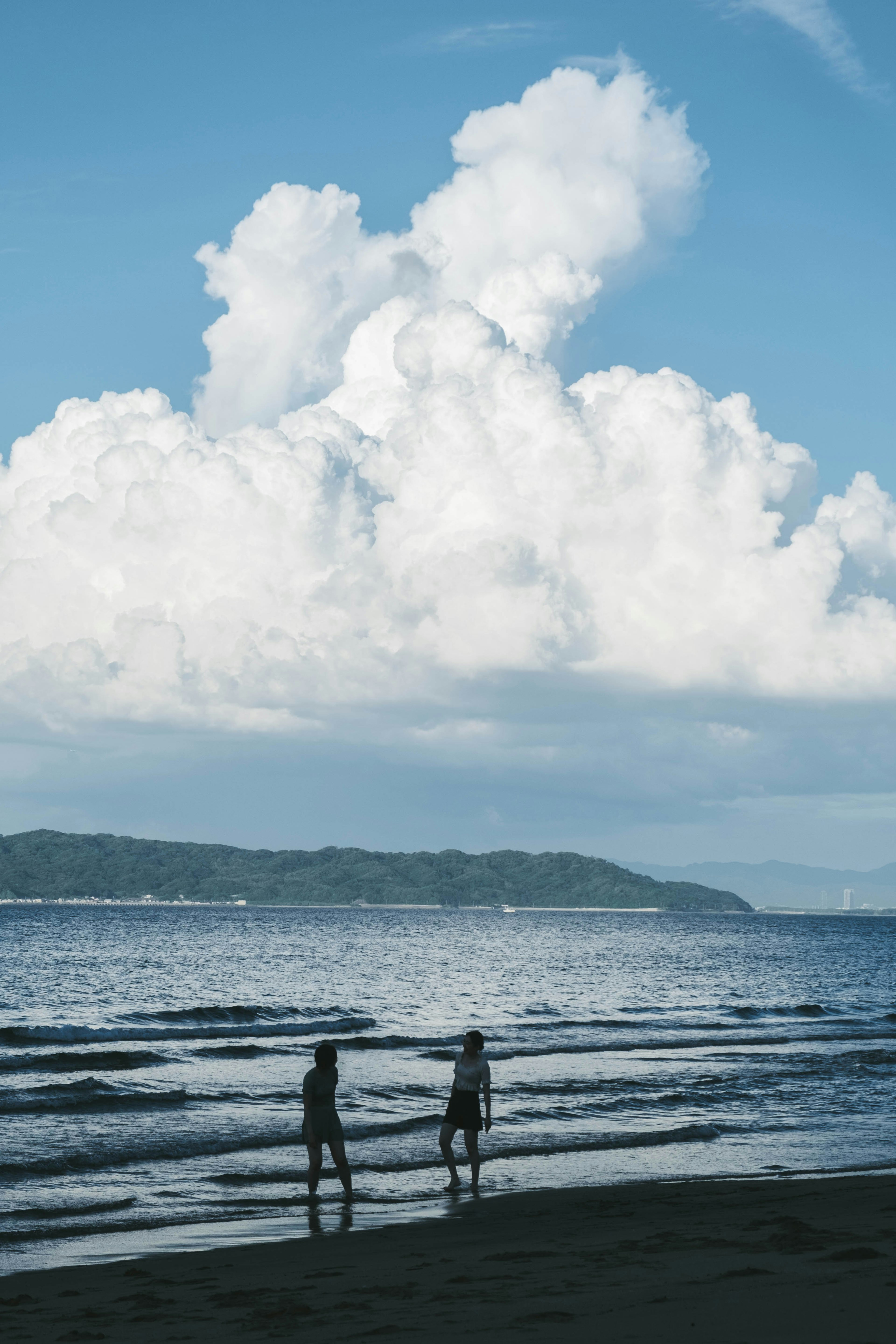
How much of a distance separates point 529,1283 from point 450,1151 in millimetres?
7092

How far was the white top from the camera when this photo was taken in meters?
17.4

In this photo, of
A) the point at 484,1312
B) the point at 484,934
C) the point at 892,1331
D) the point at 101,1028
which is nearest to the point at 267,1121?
the point at 484,1312

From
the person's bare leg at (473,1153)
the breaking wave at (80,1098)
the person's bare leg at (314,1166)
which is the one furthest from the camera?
the breaking wave at (80,1098)

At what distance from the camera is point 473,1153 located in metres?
A: 17.9

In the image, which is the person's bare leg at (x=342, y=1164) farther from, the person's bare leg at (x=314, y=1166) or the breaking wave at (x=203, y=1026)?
the breaking wave at (x=203, y=1026)

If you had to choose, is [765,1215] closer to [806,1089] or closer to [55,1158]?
[55,1158]

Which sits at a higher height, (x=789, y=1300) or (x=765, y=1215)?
(x=789, y=1300)

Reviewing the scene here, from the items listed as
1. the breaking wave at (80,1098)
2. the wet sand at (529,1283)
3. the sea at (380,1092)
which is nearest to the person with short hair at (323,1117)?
the sea at (380,1092)

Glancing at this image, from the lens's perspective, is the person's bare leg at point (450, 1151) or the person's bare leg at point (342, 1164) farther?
the person's bare leg at point (450, 1151)

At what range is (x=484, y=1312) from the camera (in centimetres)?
967

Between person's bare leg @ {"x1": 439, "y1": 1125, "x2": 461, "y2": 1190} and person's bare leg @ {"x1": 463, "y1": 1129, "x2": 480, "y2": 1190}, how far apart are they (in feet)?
0.70

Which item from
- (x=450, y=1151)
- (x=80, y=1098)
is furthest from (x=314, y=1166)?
(x=80, y=1098)

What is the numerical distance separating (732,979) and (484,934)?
79879 millimetres

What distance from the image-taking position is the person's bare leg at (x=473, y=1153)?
58.0 ft
